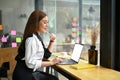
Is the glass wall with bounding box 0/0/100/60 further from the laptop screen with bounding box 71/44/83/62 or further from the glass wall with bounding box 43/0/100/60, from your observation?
the laptop screen with bounding box 71/44/83/62

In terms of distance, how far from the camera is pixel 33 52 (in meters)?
2.00

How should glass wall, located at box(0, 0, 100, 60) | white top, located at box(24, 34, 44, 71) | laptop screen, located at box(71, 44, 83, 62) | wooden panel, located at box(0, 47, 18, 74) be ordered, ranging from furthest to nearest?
glass wall, located at box(0, 0, 100, 60), wooden panel, located at box(0, 47, 18, 74), laptop screen, located at box(71, 44, 83, 62), white top, located at box(24, 34, 44, 71)

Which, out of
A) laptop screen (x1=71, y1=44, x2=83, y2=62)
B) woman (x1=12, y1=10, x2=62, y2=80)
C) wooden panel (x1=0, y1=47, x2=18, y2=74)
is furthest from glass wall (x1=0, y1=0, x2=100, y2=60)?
woman (x1=12, y1=10, x2=62, y2=80)

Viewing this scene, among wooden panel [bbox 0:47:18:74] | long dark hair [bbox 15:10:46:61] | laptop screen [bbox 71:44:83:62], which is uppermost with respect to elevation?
long dark hair [bbox 15:10:46:61]

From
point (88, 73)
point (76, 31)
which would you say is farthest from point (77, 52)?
point (76, 31)

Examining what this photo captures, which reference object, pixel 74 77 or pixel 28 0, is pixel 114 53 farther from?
pixel 28 0

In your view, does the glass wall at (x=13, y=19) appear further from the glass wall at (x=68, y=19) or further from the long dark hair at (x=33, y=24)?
the long dark hair at (x=33, y=24)

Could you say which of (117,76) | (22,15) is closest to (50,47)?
(117,76)

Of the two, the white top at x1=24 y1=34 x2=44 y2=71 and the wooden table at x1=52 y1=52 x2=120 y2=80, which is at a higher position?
the white top at x1=24 y1=34 x2=44 y2=71

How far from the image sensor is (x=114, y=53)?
7.18 feet

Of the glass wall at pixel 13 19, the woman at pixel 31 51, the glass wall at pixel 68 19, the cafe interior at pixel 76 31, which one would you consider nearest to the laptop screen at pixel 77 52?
the cafe interior at pixel 76 31

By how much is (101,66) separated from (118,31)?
0.45 m

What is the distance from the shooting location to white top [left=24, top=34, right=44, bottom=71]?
1.99 m

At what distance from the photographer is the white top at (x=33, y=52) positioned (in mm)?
1990
